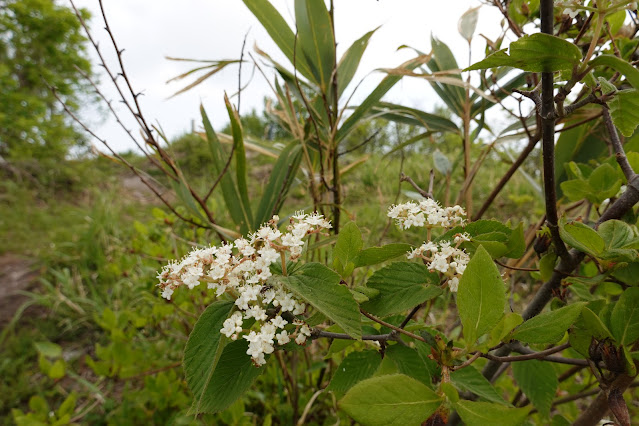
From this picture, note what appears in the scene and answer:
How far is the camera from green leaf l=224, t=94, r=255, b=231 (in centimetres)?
74

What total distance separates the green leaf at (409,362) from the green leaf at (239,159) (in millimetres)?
493

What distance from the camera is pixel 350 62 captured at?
836 millimetres

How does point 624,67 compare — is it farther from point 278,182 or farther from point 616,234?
point 278,182

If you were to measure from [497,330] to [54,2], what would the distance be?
32.3 feet

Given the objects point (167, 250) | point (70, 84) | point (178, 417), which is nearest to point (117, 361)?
point (178, 417)

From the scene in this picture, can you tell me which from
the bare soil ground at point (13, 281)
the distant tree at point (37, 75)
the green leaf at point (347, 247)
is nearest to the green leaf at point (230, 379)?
the green leaf at point (347, 247)

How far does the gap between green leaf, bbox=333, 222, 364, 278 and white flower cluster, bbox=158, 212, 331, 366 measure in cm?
2

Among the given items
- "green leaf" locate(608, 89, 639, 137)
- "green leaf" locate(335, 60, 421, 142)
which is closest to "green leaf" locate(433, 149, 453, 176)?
"green leaf" locate(335, 60, 421, 142)

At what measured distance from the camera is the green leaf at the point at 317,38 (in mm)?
745

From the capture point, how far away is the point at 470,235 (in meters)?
0.38

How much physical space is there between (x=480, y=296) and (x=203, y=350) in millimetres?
231

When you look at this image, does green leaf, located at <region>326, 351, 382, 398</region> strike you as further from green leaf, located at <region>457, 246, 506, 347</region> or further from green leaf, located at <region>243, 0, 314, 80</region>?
green leaf, located at <region>243, 0, 314, 80</region>

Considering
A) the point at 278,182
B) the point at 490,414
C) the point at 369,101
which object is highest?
the point at 369,101

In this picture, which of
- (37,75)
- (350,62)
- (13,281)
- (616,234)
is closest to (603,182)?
(616,234)
